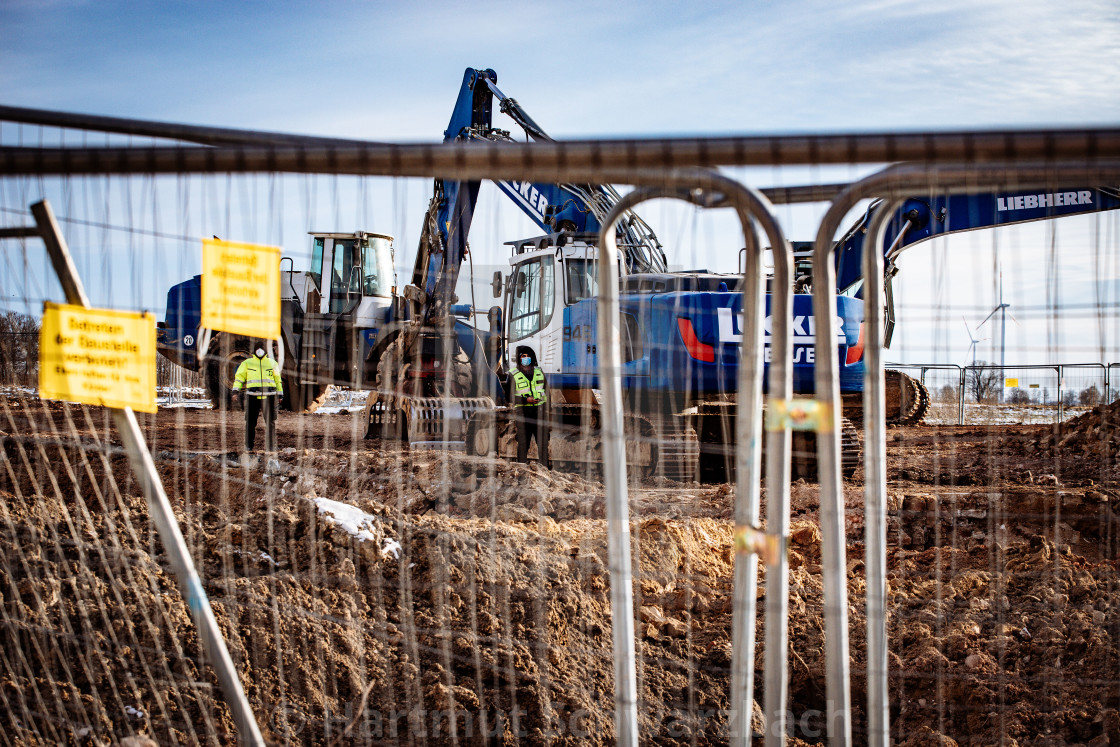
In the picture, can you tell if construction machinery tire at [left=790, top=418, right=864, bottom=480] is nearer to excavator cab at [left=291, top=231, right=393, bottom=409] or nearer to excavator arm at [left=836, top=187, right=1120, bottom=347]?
excavator arm at [left=836, top=187, right=1120, bottom=347]

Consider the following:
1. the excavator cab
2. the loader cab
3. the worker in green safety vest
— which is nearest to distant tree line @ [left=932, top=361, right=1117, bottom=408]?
the worker in green safety vest

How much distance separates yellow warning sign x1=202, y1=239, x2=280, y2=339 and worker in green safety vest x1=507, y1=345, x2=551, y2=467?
6.83 meters

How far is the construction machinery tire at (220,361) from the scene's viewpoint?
Answer: 1440 cm

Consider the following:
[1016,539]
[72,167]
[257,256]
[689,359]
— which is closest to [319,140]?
[257,256]

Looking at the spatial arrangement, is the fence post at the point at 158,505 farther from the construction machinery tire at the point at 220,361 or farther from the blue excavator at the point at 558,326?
the construction machinery tire at the point at 220,361

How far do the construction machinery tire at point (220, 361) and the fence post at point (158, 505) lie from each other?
12046mm

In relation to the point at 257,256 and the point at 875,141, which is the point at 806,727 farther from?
the point at 257,256

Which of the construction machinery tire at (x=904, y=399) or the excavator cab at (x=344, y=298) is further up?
the excavator cab at (x=344, y=298)

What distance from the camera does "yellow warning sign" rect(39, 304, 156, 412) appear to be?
289cm

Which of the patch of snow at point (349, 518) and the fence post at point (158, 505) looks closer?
the fence post at point (158, 505)

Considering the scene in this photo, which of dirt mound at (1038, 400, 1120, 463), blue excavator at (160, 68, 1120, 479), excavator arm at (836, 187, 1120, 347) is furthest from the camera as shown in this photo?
dirt mound at (1038, 400, 1120, 463)

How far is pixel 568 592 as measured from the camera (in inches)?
203

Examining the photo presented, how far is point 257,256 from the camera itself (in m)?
3.03

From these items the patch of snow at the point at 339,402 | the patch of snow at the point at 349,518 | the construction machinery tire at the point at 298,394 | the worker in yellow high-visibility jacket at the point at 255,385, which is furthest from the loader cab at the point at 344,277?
the patch of snow at the point at 349,518
